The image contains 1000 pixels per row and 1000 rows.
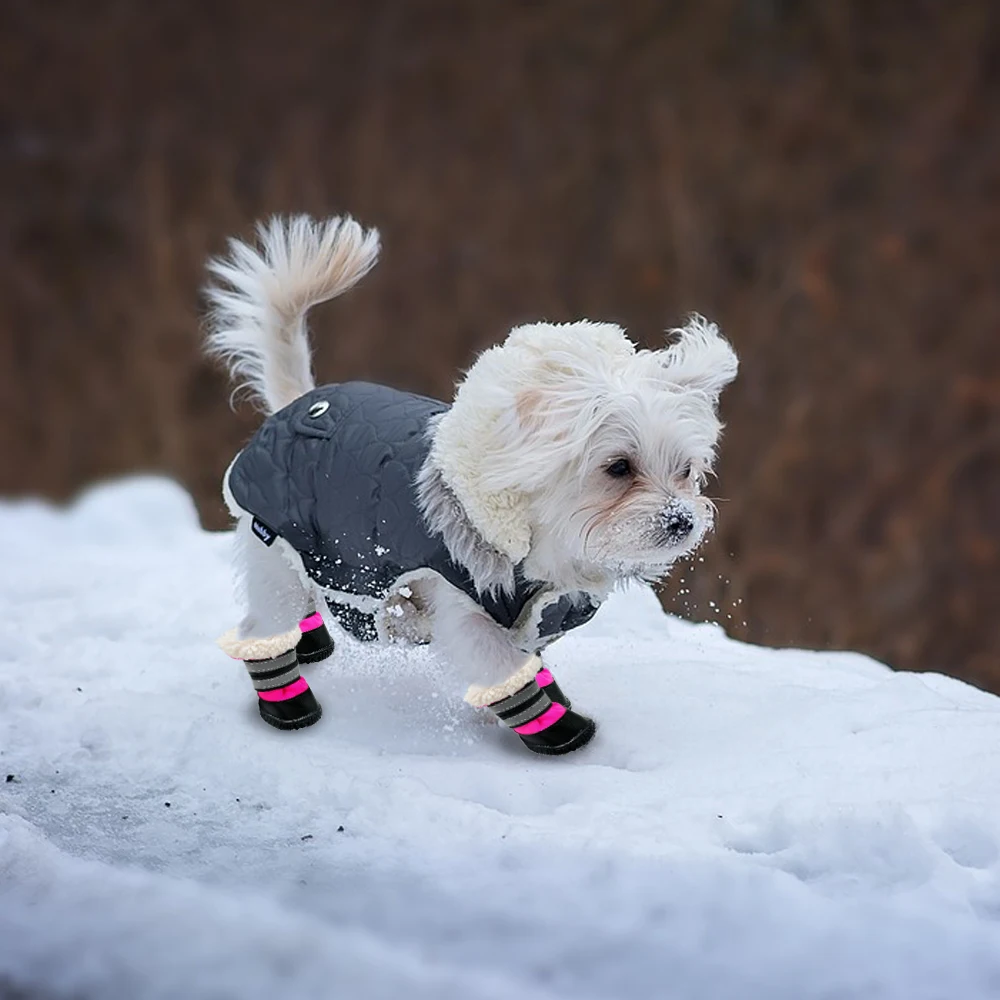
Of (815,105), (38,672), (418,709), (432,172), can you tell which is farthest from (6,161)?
(418,709)

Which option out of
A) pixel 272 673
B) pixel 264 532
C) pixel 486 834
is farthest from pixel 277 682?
pixel 486 834

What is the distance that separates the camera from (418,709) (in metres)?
2.66

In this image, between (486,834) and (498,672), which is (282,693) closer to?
(498,672)

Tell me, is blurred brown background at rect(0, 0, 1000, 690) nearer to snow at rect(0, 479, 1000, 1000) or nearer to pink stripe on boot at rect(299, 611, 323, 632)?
pink stripe on boot at rect(299, 611, 323, 632)

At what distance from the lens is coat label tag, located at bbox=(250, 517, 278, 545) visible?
2529mm

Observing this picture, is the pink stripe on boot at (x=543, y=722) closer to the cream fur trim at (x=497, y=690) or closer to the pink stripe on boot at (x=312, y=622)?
the cream fur trim at (x=497, y=690)

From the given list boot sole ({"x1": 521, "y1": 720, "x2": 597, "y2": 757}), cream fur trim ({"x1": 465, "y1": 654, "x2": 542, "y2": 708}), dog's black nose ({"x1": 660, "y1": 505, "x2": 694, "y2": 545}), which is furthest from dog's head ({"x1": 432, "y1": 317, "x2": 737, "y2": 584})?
boot sole ({"x1": 521, "y1": 720, "x2": 597, "y2": 757})

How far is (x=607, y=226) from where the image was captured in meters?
7.37

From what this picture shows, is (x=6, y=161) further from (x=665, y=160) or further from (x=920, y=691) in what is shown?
(x=920, y=691)

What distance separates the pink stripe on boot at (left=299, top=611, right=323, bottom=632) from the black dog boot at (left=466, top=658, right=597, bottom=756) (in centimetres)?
62

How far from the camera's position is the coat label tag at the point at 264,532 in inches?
99.6

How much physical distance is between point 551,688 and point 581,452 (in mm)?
615

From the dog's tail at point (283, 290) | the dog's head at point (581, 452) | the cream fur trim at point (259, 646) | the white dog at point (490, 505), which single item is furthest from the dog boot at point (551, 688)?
the dog's tail at point (283, 290)

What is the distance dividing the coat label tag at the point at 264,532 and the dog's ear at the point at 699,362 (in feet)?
2.94
